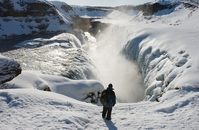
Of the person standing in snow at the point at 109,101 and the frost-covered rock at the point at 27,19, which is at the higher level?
the frost-covered rock at the point at 27,19

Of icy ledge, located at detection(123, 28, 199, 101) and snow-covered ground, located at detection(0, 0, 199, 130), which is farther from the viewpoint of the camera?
icy ledge, located at detection(123, 28, 199, 101)

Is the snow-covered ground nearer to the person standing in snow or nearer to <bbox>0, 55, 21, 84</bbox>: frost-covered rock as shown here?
the person standing in snow

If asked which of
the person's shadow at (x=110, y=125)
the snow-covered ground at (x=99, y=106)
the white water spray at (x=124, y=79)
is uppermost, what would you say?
the white water spray at (x=124, y=79)

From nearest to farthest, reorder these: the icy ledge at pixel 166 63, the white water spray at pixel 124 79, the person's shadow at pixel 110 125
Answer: the person's shadow at pixel 110 125 → the icy ledge at pixel 166 63 → the white water spray at pixel 124 79

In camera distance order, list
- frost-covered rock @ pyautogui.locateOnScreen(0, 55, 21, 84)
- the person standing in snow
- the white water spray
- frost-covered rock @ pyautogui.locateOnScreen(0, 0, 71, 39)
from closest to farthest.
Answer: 1. the person standing in snow
2. frost-covered rock @ pyautogui.locateOnScreen(0, 55, 21, 84)
3. the white water spray
4. frost-covered rock @ pyautogui.locateOnScreen(0, 0, 71, 39)

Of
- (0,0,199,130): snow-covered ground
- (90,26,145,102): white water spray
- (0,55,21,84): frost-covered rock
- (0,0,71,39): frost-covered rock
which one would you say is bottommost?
(0,0,199,130): snow-covered ground

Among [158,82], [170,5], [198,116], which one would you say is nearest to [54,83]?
[158,82]

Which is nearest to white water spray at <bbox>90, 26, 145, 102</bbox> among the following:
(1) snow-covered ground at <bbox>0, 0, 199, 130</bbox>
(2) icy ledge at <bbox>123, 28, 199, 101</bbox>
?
(2) icy ledge at <bbox>123, 28, 199, 101</bbox>

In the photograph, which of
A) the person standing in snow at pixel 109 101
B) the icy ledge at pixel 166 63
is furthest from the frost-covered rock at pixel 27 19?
the person standing in snow at pixel 109 101

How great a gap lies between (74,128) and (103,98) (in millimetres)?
1948

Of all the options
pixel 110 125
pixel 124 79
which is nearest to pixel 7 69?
pixel 110 125

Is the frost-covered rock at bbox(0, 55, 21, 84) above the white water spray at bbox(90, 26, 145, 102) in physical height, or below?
below

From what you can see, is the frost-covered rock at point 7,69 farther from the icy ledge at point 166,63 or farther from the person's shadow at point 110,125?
the icy ledge at point 166,63

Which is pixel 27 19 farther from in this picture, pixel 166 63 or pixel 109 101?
pixel 109 101
